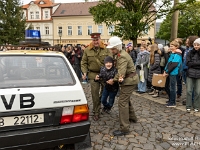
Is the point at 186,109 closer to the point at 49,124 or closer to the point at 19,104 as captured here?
the point at 49,124

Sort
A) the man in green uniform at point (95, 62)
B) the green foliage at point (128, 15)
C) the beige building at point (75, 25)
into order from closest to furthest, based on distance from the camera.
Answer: the man in green uniform at point (95, 62) → the green foliage at point (128, 15) → the beige building at point (75, 25)

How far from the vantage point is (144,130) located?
Answer: 4.21 m

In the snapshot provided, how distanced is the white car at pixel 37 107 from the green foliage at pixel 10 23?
99.1 ft

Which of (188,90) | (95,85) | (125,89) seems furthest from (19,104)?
(188,90)

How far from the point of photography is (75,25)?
4894 centimetres

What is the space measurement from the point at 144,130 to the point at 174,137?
1.92 ft

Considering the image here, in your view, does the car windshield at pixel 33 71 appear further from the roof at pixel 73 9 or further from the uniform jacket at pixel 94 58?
the roof at pixel 73 9

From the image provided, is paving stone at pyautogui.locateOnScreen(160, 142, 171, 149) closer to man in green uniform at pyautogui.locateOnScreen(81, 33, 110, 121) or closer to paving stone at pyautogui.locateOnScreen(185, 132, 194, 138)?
paving stone at pyautogui.locateOnScreen(185, 132, 194, 138)

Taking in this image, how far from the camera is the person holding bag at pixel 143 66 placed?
7.40 metres

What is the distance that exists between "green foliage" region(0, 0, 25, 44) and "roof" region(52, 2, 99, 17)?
18.6 meters

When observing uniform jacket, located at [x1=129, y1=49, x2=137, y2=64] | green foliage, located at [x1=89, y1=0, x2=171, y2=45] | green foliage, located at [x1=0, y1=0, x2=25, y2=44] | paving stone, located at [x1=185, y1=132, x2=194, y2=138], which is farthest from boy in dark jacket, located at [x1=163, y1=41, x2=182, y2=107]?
green foliage, located at [x1=0, y1=0, x2=25, y2=44]

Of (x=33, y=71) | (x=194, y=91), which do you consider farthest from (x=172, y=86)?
(x=33, y=71)

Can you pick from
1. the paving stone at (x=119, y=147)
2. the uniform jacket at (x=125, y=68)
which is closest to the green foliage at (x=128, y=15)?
the uniform jacket at (x=125, y=68)

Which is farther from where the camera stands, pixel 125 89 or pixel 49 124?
pixel 125 89
